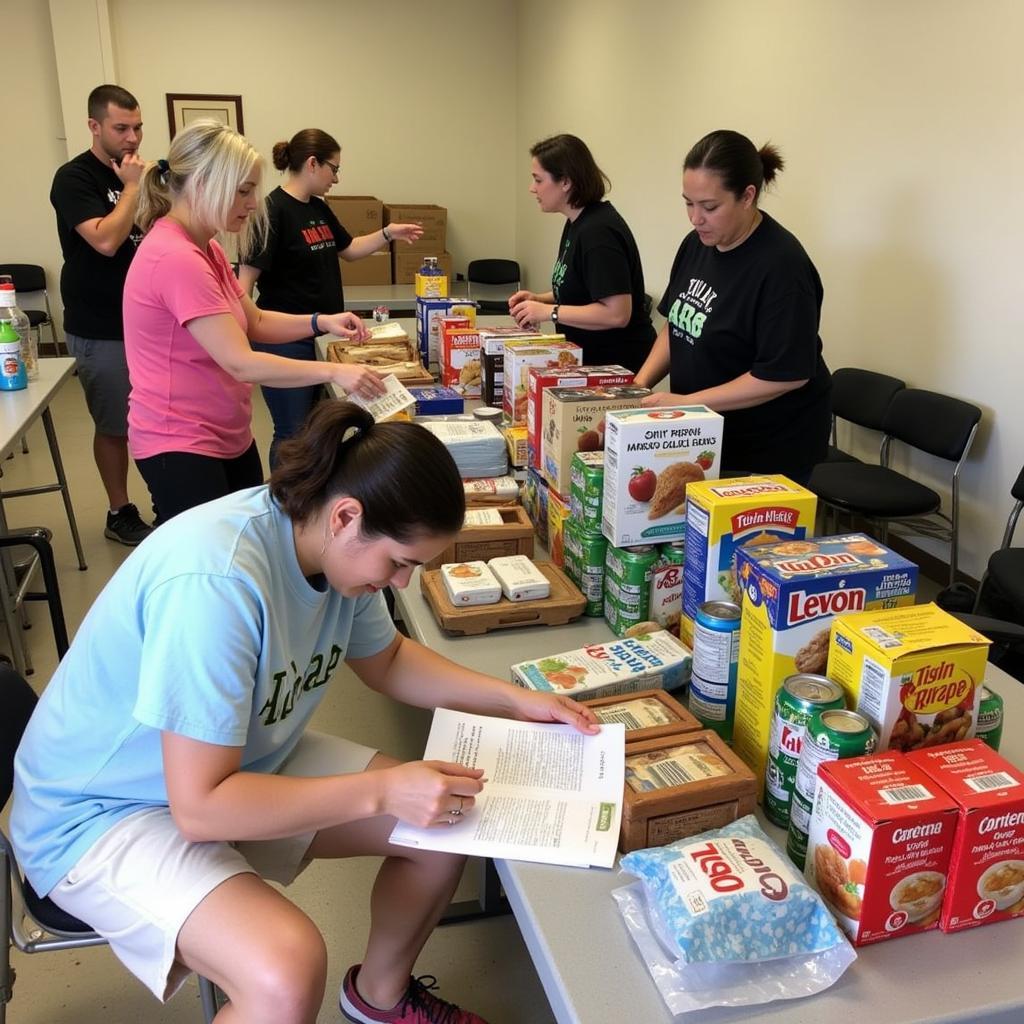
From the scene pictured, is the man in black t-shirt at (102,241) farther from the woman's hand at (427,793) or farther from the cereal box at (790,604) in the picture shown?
the cereal box at (790,604)

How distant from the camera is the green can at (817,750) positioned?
39.3 inches

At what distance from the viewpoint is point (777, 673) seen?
3.76ft

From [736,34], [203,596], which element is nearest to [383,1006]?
[203,596]

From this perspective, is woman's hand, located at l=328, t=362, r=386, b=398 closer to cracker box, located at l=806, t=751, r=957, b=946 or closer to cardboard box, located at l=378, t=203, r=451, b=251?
cracker box, located at l=806, t=751, r=957, b=946

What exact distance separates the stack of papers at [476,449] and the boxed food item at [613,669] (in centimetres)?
81

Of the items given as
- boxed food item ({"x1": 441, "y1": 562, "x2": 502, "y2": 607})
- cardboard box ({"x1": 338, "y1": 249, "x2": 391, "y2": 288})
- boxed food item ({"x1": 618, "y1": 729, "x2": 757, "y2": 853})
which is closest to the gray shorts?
boxed food item ({"x1": 441, "y1": 562, "x2": 502, "y2": 607})

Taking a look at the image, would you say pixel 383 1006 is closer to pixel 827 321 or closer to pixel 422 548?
pixel 422 548

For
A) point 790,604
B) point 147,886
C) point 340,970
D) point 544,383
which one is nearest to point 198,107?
point 544,383

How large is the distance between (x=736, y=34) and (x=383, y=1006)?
435 cm

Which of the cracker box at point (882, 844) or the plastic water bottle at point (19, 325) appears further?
the plastic water bottle at point (19, 325)

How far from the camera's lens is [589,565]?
1.66m

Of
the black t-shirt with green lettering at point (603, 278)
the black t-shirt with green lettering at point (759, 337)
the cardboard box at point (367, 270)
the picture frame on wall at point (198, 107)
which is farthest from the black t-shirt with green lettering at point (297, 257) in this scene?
the picture frame on wall at point (198, 107)

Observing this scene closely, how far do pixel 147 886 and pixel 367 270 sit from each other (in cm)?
617

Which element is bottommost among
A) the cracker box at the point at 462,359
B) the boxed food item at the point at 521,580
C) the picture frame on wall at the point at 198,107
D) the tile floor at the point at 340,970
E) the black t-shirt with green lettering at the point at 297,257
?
the tile floor at the point at 340,970
